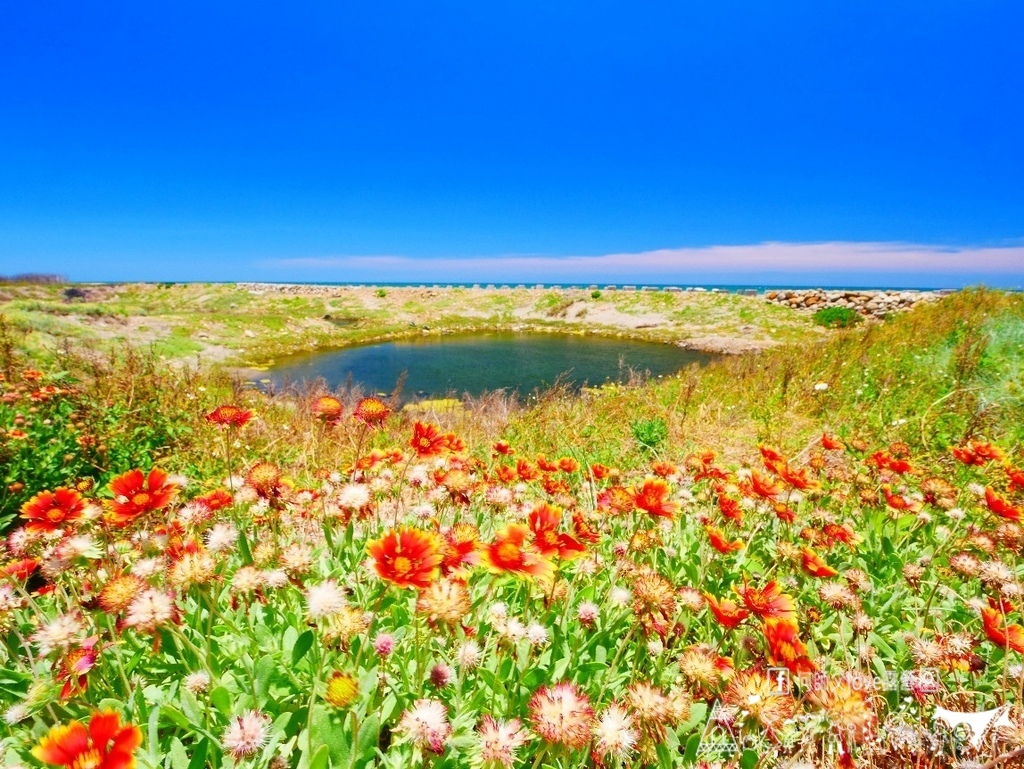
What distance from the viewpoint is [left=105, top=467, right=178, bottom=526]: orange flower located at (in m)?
1.16

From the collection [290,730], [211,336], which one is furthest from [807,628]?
[211,336]

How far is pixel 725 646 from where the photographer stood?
1555mm

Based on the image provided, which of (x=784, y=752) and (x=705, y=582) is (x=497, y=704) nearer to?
(x=784, y=752)

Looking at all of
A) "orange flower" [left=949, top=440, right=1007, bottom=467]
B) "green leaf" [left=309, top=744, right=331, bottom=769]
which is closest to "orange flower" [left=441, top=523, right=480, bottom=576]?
"green leaf" [left=309, top=744, right=331, bottom=769]

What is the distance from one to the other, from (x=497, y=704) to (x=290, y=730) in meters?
0.48

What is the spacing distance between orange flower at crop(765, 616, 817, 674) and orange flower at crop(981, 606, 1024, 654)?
0.48 m

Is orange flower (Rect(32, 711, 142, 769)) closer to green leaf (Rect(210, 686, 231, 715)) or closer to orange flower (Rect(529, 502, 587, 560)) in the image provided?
green leaf (Rect(210, 686, 231, 715))

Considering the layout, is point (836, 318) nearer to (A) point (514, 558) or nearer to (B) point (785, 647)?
(B) point (785, 647)

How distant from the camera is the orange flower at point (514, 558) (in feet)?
3.36

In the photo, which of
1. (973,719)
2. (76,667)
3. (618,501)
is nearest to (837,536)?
(973,719)

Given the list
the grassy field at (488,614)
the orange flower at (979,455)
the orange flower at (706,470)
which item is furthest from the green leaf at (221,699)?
the orange flower at (979,455)

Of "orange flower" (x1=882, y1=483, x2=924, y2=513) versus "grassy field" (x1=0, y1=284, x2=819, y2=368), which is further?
"grassy field" (x1=0, y1=284, x2=819, y2=368)

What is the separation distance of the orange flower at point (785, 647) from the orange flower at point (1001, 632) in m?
0.48

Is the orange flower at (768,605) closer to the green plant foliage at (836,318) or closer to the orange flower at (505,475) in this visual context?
the orange flower at (505,475)
